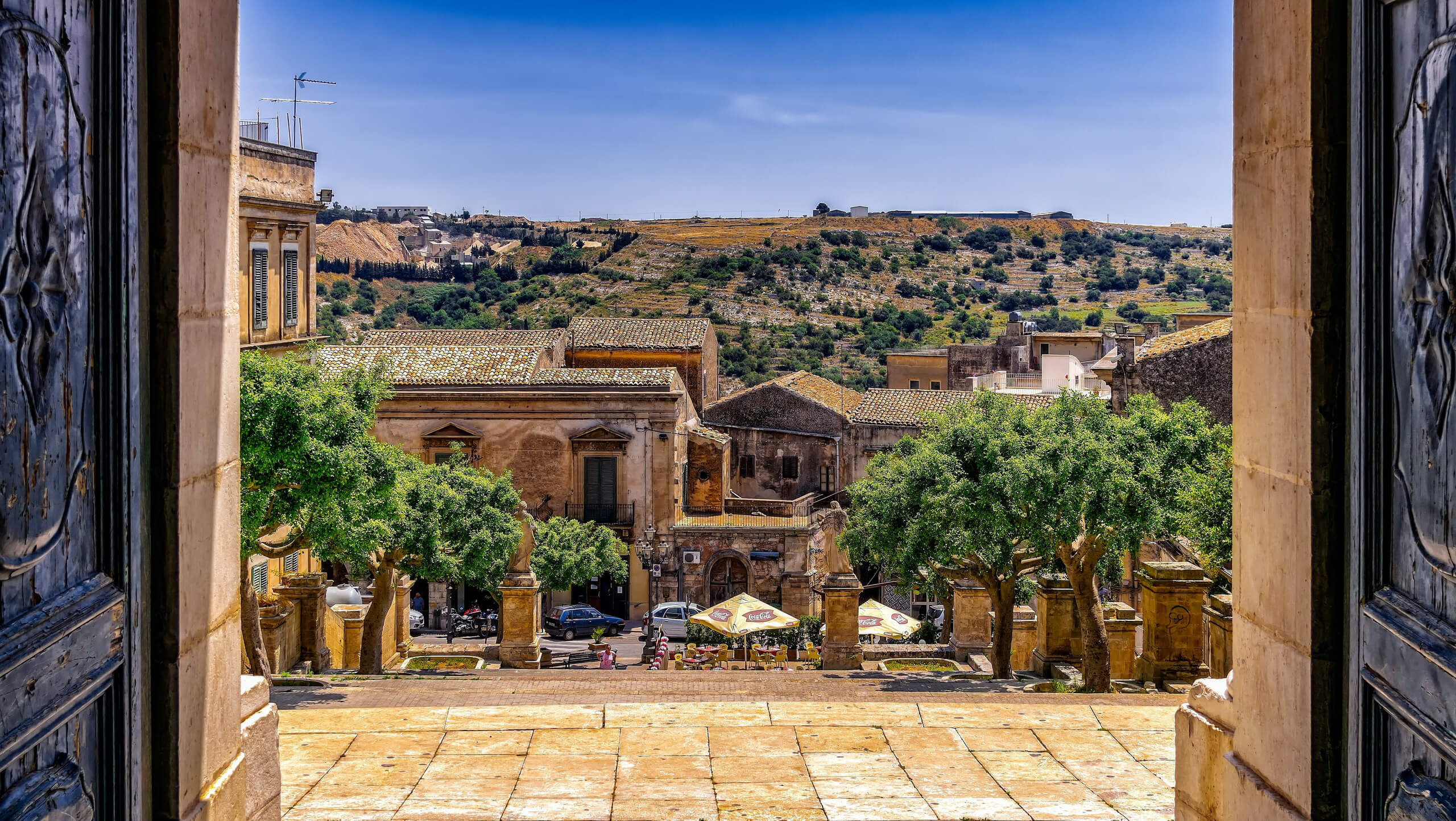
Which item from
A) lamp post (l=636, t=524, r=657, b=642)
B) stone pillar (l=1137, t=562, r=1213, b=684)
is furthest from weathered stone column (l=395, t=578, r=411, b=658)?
lamp post (l=636, t=524, r=657, b=642)

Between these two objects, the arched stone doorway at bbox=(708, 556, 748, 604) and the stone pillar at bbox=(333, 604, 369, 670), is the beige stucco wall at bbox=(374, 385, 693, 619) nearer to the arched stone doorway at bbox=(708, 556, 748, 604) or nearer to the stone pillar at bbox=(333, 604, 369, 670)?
the arched stone doorway at bbox=(708, 556, 748, 604)

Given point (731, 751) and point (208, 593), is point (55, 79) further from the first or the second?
point (731, 751)

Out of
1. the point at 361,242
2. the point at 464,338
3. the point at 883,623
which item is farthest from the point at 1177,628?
the point at 361,242

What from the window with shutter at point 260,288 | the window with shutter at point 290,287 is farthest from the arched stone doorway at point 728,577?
the window with shutter at point 260,288

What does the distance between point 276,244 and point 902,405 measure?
20.9 meters

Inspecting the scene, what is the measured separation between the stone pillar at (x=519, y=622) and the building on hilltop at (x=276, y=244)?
249 inches

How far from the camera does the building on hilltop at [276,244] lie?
70.3ft

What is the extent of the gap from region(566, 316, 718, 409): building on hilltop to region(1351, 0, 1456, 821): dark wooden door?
36026 millimetres

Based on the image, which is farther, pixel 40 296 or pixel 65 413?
pixel 65 413

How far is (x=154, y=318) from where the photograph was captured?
3.82 meters

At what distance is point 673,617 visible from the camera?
2747 centimetres

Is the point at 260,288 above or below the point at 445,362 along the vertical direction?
above

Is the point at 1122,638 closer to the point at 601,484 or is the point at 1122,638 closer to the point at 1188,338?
the point at 1188,338

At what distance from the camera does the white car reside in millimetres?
26766
